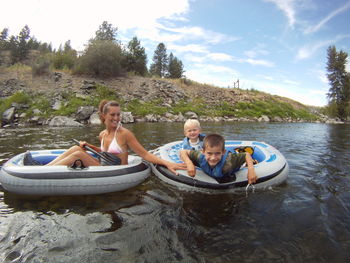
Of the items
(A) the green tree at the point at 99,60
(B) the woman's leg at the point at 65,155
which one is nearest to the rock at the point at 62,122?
(A) the green tree at the point at 99,60

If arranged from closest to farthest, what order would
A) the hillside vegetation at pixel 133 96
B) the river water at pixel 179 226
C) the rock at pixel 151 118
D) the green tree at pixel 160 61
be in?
the river water at pixel 179 226, the hillside vegetation at pixel 133 96, the rock at pixel 151 118, the green tree at pixel 160 61

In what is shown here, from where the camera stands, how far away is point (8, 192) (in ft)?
11.4

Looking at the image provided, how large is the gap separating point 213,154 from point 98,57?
2002 centimetres

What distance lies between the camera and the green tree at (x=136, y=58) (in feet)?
82.1

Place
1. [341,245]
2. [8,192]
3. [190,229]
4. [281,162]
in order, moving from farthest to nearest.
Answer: [281,162], [8,192], [190,229], [341,245]

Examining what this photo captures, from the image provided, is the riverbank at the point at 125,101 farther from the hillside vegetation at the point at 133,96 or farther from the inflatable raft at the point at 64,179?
the inflatable raft at the point at 64,179

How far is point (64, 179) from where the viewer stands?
326 cm

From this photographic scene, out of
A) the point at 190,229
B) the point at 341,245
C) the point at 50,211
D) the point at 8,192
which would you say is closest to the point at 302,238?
the point at 341,245

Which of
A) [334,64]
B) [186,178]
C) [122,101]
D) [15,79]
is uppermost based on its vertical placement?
[334,64]

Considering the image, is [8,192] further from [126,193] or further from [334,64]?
[334,64]

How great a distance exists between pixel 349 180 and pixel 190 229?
3.53 meters

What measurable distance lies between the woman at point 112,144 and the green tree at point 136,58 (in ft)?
74.4

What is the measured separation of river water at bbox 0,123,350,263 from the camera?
2107mm

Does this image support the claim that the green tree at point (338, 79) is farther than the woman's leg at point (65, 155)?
Yes
